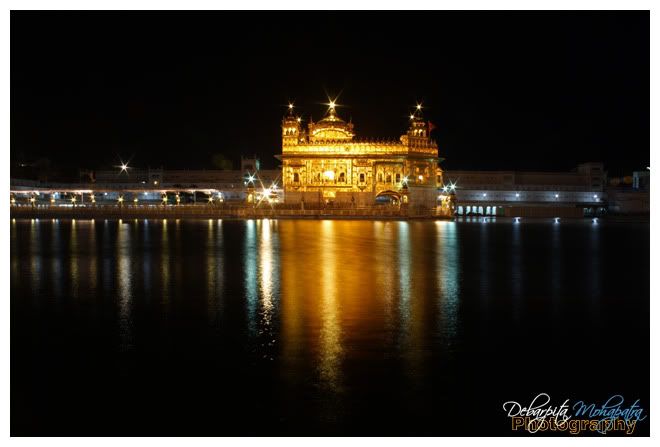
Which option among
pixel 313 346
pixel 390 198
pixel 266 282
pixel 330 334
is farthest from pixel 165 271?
pixel 390 198

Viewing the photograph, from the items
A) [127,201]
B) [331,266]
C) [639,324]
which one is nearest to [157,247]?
[331,266]

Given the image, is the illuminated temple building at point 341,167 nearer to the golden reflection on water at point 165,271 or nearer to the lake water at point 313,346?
the golden reflection on water at point 165,271

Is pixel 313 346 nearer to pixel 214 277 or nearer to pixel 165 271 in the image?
pixel 214 277

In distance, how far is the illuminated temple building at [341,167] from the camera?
60.1 metres

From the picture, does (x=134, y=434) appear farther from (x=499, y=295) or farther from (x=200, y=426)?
(x=499, y=295)

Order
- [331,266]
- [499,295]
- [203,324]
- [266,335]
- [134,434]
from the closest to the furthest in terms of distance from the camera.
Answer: [134,434] → [266,335] → [203,324] → [499,295] → [331,266]

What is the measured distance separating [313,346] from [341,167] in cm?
5154

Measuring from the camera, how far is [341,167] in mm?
60344

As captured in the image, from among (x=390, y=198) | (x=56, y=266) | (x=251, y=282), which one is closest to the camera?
(x=251, y=282)

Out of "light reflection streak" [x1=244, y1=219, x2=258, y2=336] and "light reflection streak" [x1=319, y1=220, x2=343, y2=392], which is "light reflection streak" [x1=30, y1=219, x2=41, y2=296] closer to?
"light reflection streak" [x1=244, y1=219, x2=258, y2=336]

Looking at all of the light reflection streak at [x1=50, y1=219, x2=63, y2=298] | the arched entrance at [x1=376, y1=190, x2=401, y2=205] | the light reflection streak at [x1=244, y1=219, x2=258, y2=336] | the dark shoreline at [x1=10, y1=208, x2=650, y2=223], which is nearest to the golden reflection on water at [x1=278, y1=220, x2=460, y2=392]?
the light reflection streak at [x1=244, y1=219, x2=258, y2=336]

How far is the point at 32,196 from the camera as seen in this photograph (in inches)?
2810

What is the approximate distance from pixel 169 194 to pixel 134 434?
7170cm

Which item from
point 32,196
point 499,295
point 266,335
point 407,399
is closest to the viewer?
point 407,399
